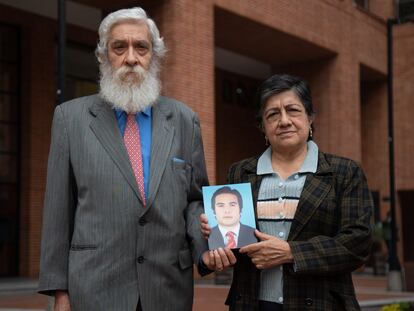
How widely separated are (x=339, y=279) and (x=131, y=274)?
1042 millimetres

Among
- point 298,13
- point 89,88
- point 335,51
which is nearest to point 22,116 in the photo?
point 89,88

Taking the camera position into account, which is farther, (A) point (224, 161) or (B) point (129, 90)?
(A) point (224, 161)

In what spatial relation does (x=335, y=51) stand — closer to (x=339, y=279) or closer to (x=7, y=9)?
(x=7, y=9)

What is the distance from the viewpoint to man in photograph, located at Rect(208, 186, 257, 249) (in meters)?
3.73

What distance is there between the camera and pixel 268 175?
13.0 ft

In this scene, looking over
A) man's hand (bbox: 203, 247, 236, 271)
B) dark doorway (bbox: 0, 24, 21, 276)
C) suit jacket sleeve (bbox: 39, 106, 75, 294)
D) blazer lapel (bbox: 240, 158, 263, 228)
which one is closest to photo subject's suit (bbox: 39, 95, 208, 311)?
suit jacket sleeve (bbox: 39, 106, 75, 294)

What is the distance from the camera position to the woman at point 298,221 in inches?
147

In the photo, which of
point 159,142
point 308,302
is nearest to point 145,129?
point 159,142

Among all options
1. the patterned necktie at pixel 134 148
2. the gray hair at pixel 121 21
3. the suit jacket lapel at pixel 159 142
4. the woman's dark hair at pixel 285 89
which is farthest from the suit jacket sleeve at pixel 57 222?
the woman's dark hair at pixel 285 89

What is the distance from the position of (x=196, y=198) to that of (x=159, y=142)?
Result: 0.36m

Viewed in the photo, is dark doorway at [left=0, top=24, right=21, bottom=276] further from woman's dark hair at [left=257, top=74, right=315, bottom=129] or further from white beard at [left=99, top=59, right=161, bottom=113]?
woman's dark hair at [left=257, top=74, right=315, bottom=129]

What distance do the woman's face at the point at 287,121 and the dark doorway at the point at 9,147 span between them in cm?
1775

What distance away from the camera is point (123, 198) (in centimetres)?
374

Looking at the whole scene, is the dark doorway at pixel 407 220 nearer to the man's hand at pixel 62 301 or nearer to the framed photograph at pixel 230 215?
the framed photograph at pixel 230 215
